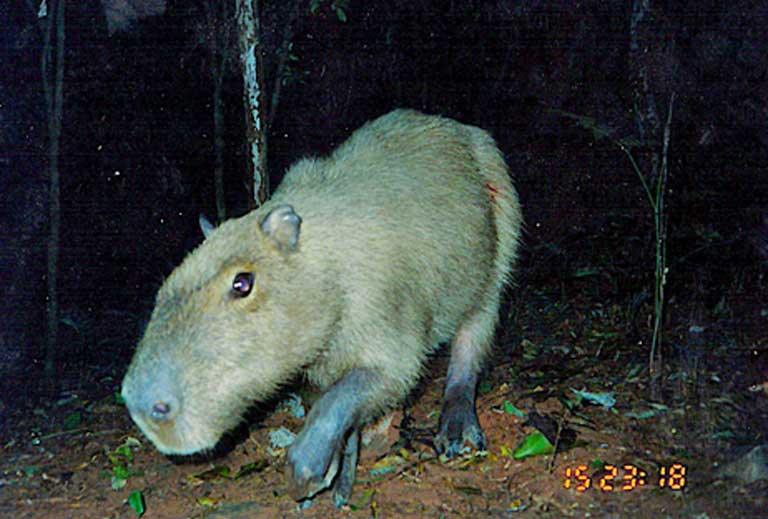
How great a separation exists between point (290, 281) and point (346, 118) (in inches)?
118

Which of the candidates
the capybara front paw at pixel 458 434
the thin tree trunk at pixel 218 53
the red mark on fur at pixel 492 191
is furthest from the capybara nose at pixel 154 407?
the thin tree trunk at pixel 218 53

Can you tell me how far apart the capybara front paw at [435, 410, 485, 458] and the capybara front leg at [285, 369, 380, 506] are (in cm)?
44

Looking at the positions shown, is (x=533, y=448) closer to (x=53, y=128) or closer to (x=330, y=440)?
(x=330, y=440)

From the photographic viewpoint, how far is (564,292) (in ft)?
16.8

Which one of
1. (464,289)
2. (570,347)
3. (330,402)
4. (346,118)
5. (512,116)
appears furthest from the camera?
(512,116)

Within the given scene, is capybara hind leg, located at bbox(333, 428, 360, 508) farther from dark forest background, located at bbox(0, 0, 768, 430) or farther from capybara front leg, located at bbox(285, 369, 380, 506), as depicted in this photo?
dark forest background, located at bbox(0, 0, 768, 430)

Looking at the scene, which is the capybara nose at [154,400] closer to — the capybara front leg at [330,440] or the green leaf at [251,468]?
the capybara front leg at [330,440]

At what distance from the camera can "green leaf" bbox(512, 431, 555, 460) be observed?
10.6 feet

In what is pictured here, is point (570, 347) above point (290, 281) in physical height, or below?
below

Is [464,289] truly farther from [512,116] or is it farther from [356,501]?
[512,116]

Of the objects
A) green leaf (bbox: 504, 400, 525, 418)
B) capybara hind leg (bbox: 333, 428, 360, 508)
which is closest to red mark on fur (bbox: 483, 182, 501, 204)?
green leaf (bbox: 504, 400, 525, 418)

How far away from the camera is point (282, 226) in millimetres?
2750

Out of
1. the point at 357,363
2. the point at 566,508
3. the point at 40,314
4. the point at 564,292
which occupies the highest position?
the point at 357,363

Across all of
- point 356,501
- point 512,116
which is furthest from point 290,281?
point 512,116
